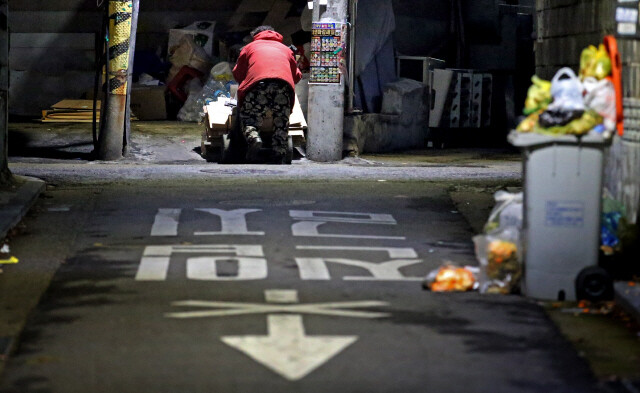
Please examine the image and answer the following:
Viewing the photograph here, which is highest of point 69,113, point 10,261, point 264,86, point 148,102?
point 264,86

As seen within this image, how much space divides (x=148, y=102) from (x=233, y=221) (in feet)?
35.9

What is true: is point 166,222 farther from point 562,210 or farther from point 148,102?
point 148,102

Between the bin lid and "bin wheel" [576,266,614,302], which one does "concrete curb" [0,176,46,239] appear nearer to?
the bin lid

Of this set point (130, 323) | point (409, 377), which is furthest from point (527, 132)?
point (130, 323)

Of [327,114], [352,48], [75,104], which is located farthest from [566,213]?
[75,104]

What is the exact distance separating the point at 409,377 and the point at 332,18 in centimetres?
1189

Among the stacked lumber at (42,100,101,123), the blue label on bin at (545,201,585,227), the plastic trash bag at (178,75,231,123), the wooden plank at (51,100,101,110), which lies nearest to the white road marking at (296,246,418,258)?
the blue label on bin at (545,201,585,227)

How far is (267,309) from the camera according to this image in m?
7.40

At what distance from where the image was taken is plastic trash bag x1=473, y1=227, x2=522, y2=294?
26.5ft

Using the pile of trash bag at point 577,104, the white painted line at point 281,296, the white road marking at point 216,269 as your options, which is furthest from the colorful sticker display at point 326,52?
the white painted line at point 281,296

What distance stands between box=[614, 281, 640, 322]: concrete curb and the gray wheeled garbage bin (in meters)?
0.13

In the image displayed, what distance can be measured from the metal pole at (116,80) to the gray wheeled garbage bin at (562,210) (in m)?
10.4

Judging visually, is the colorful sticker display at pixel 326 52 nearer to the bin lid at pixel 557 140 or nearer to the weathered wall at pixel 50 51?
the weathered wall at pixel 50 51

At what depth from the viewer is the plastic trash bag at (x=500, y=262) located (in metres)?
8.09
